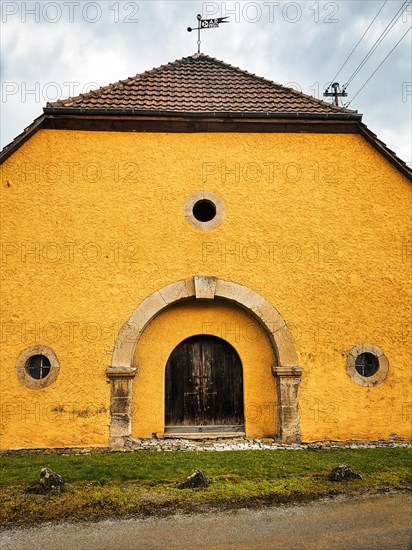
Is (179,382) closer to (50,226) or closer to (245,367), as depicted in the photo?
(245,367)

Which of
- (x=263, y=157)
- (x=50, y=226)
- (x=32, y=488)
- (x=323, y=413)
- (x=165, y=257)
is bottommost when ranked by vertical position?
(x=32, y=488)

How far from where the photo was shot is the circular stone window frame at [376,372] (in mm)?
7336

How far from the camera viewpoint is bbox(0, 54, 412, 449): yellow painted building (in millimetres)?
7113

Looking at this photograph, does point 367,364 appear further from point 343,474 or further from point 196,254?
point 196,254

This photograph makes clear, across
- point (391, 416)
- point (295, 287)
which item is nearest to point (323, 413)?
point (391, 416)

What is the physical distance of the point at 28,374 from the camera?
23.1ft

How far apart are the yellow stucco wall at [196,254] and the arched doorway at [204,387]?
1.10ft

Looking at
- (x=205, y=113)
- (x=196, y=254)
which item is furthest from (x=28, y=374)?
(x=205, y=113)

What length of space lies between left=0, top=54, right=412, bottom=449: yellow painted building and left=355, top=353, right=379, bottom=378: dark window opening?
0.03 metres

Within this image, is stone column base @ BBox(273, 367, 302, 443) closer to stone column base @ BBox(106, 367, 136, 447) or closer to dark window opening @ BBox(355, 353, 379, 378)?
dark window opening @ BBox(355, 353, 379, 378)

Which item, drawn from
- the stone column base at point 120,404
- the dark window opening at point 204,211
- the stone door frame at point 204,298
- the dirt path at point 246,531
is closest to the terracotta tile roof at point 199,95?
the dark window opening at point 204,211

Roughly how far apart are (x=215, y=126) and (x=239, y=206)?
5.13ft

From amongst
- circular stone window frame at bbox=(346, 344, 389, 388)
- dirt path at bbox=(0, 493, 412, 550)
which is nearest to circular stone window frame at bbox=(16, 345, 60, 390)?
dirt path at bbox=(0, 493, 412, 550)

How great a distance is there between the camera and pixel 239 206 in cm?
778
